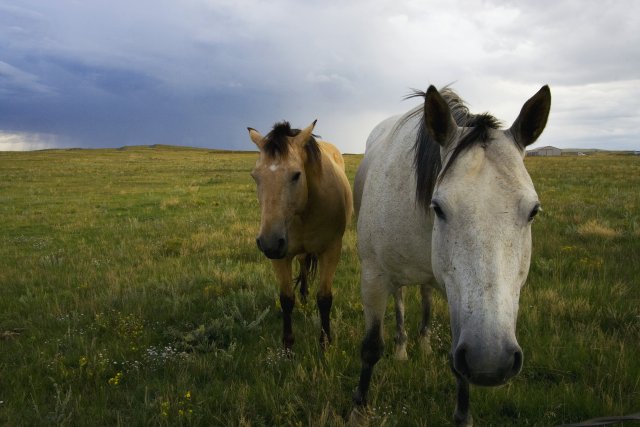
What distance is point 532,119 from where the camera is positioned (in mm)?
2168

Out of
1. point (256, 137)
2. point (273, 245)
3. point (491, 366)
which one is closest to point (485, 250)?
point (491, 366)

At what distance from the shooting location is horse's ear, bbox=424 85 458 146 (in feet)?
7.10

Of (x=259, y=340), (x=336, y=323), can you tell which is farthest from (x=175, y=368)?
(x=336, y=323)

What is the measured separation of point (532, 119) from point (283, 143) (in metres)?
2.33

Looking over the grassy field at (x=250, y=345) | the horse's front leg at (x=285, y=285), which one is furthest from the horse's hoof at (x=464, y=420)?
the horse's front leg at (x=285, y=285)

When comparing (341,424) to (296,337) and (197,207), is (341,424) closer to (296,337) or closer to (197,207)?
(296,337)

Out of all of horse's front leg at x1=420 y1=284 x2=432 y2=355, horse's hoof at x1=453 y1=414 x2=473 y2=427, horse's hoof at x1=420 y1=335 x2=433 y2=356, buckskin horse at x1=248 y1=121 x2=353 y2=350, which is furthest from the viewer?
horse's front leg at x1=420 y1=284 x2=432 y2=355

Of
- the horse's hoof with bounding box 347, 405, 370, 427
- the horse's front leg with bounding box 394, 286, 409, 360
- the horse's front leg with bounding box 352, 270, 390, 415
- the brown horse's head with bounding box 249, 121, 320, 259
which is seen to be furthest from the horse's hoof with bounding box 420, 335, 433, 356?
the brown horse's head with bounding box 249, 121, 320, 259

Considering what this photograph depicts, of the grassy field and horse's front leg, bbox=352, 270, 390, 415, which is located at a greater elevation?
horse's front leg, bbox=352, 270, 390, 415

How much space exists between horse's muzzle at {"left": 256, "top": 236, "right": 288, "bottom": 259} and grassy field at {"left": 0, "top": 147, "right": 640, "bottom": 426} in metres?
1.03

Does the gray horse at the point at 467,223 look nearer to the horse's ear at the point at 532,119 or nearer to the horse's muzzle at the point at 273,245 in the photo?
the horse's ear at the point at 532,119

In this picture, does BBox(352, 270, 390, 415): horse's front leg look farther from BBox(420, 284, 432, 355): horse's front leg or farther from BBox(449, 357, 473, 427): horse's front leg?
BBox(420, 284, 432, 355): horse's front leg

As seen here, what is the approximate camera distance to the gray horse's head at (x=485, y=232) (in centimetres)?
170

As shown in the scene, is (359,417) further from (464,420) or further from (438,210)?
(438,210)
